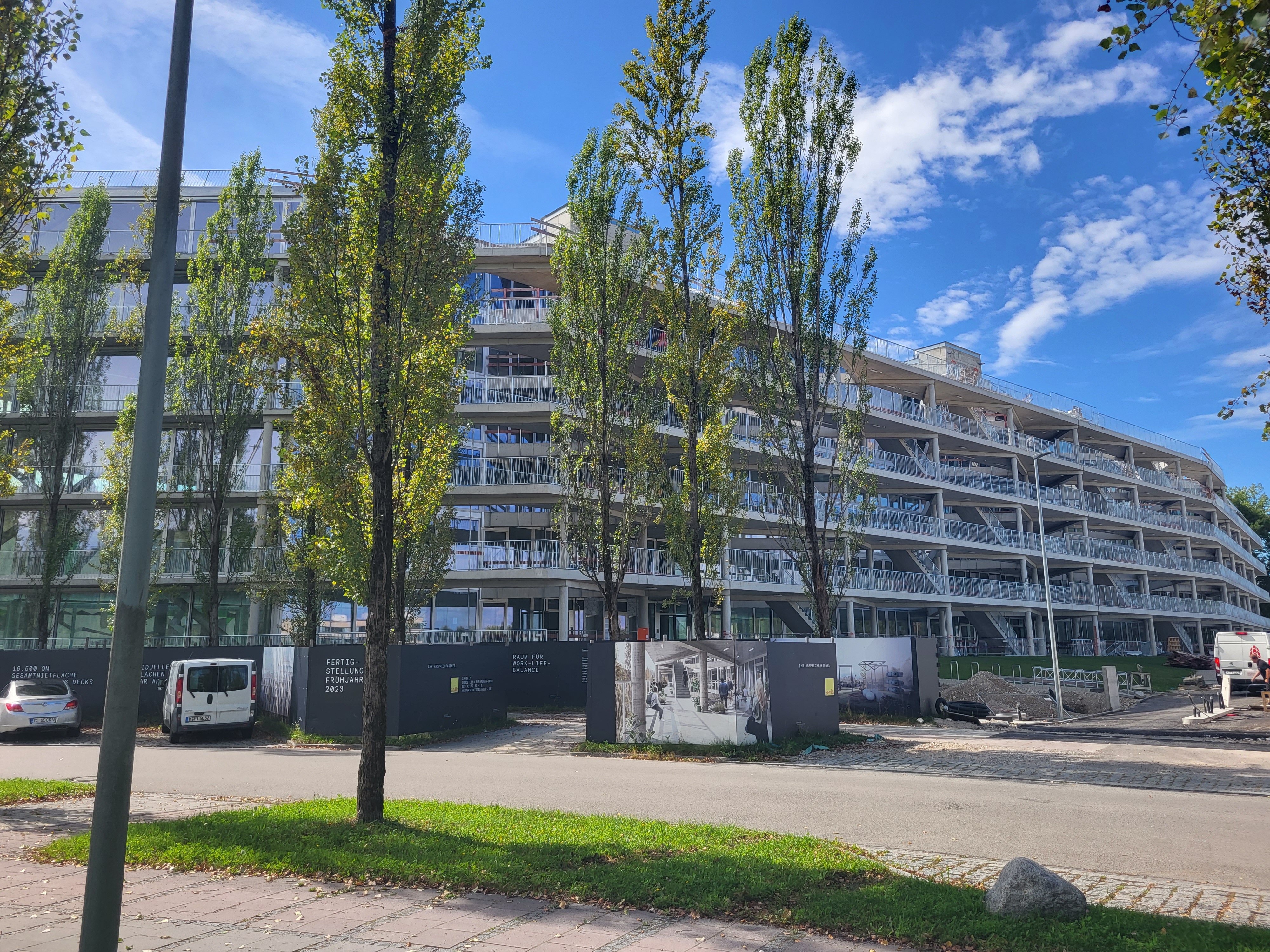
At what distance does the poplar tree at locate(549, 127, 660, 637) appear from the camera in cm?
2448

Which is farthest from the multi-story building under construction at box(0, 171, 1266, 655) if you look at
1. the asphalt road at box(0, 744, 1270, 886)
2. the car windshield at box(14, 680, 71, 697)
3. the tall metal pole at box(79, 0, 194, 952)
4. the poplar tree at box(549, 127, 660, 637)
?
the tall metal pole at box(79, 0, 194, 952)

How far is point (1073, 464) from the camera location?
184ft

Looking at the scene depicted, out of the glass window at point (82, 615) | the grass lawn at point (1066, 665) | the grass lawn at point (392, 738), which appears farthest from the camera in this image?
the grass lawn at point (1066, 665)

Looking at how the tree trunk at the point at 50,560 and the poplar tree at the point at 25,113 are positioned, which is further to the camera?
the tree trunk at the point at 50,560

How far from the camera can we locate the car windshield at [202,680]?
20.4 meters

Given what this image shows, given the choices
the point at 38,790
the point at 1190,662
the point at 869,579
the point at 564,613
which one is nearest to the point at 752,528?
the point at 869,579

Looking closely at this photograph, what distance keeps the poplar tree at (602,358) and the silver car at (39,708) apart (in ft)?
45.0

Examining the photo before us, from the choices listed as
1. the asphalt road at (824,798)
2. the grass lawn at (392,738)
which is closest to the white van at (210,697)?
the grass lawn at (392,738)

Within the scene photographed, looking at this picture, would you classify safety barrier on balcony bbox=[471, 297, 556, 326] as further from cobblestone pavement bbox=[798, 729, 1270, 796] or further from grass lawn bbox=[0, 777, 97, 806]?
grass lawn bbox=[0, 777, 97, 806]

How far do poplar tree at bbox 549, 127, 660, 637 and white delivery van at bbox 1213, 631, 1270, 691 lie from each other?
26079 millimetres

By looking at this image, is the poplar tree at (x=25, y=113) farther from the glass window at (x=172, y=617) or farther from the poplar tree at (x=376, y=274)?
the glass window at (x=172, y=617)

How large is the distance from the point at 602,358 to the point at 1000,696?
58.5 feet

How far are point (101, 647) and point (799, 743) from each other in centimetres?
2040

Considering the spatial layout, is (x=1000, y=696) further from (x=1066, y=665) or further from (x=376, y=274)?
(x=376, y=274)
